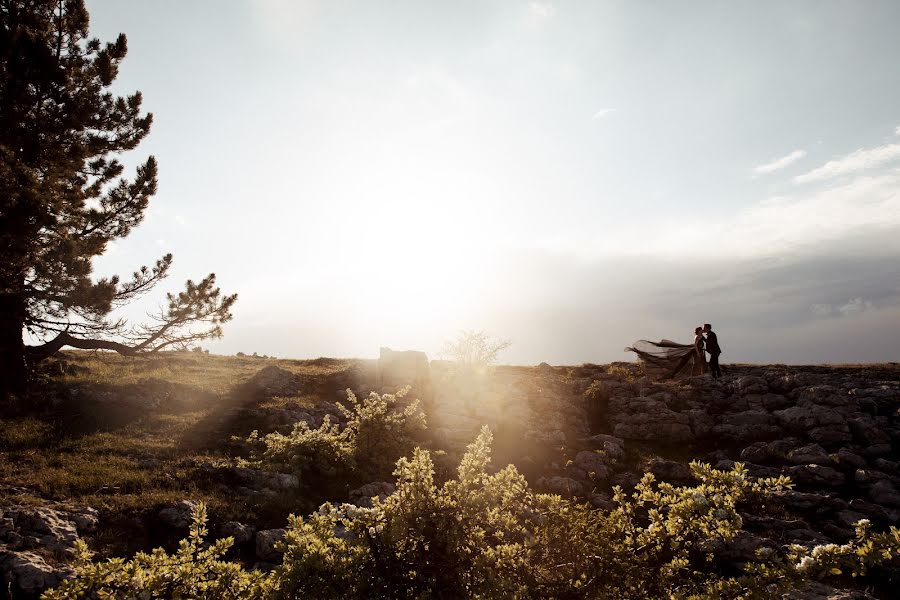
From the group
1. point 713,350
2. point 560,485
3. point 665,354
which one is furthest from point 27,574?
point 665,354

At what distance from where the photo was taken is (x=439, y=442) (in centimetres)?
1906

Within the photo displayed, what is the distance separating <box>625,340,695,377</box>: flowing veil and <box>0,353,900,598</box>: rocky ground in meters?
2.36

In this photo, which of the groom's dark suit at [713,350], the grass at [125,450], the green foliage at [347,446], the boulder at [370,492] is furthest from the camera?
the groom's dark suit at [713,350]

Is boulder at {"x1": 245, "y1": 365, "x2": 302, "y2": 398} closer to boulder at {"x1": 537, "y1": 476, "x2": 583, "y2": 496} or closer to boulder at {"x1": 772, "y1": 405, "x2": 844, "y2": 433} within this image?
boulder at {"x1": 537, "y1": 476, "x2": 583, "y2": 496}

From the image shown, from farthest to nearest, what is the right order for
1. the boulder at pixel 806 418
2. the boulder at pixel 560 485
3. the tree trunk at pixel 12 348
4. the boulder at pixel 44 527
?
the boulder at pixel 806 418
the tree trunk at pixel 12 348
the boulder at pixel 560 485
the boulder at pixel 44 527

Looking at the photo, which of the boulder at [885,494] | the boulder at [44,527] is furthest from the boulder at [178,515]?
the boulder at [885,494]

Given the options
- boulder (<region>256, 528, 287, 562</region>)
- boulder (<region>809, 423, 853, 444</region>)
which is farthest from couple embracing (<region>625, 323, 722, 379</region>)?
boulder (<region>256, 528, 287, 562</region>)

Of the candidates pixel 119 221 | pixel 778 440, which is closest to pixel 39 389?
pixel 119 221

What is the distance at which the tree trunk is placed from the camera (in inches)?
713

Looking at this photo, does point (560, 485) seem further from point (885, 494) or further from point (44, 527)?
point (44, 527)

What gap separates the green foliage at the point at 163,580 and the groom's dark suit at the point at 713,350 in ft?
87.8

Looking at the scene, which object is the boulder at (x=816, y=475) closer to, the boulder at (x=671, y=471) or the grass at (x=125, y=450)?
the boulder at (x=671, y=471)

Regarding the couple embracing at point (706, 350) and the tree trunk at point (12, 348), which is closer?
the tree trunk at point (12, 348)

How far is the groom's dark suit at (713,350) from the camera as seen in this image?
26.0m
